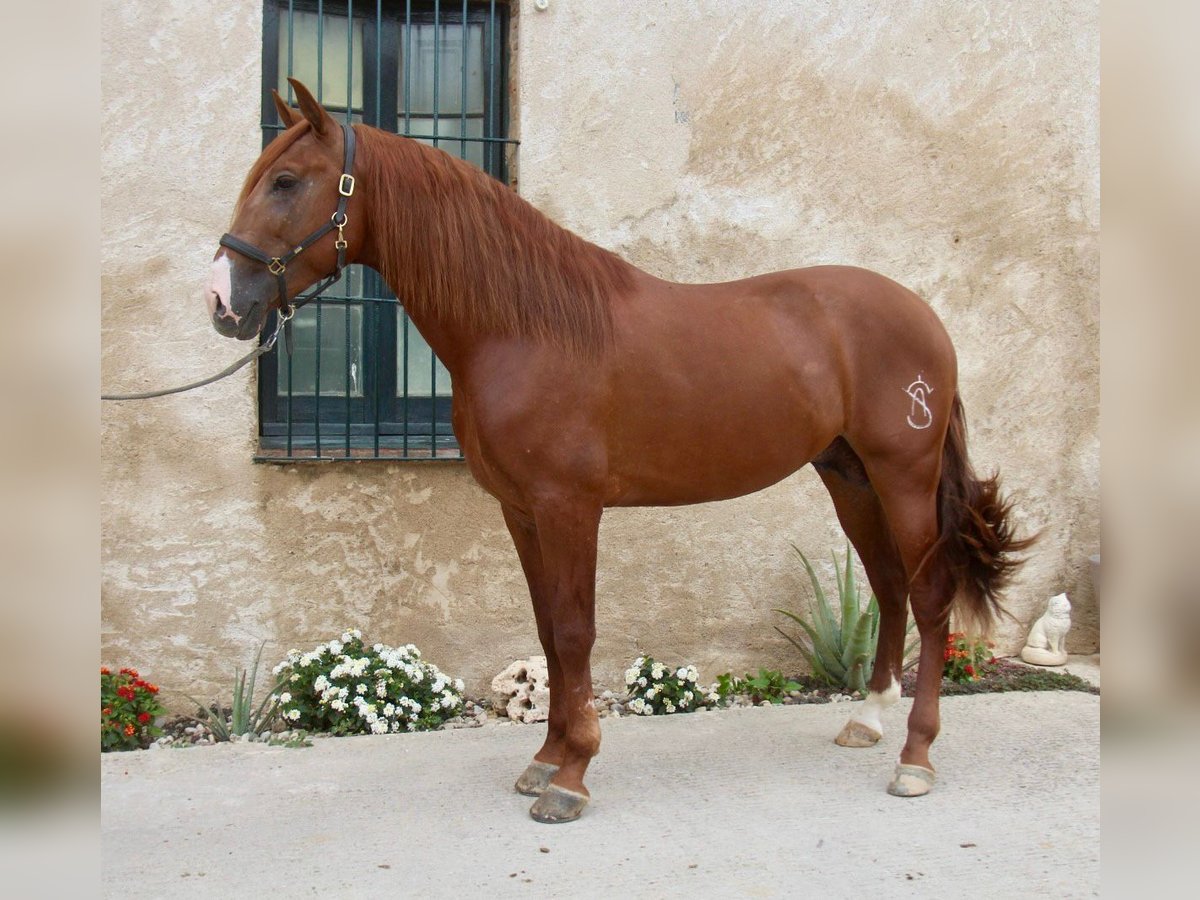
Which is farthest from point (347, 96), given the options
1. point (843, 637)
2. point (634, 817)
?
point (843, 637)

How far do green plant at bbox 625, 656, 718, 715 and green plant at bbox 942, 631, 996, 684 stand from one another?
1.18 metres

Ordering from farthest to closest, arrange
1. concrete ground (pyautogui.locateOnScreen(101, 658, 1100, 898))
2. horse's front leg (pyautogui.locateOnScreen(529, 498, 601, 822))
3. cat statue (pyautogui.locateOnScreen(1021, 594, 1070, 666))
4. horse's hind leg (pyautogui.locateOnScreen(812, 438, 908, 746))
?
cat statue (pyautogui.locateOnScreen(1021, 594, 1070, 666)) < horse's hind leg (pyautogui.locateOnScreen(812, 438, 908, 746)) < horse's front leg (pyautogui.locateOnScreen(529, 498, 601, 822)) < concrete ground (pyautogui.locateOnScreen(101, 658, 1100, 898))

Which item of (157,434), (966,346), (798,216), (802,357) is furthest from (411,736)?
(966,346)

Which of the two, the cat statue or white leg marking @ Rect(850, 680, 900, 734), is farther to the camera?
the cat statue

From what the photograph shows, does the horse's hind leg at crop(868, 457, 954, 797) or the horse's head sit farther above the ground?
the horse's head

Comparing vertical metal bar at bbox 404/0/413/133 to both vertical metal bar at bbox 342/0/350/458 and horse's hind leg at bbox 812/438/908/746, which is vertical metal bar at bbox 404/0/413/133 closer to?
vertical metal bar at bbox 342/0/350/458

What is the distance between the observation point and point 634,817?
9.04 ft

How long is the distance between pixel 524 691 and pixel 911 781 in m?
1.61

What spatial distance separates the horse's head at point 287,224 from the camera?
247 centimetres

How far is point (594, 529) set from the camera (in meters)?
2.77

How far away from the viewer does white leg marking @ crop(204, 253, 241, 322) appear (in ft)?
7.98

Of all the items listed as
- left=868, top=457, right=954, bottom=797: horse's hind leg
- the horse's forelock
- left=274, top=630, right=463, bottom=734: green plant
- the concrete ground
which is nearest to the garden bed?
left=274, top=630, right=463, bottom=734: green plant

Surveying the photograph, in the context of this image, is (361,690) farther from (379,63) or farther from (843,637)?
(379,63)
